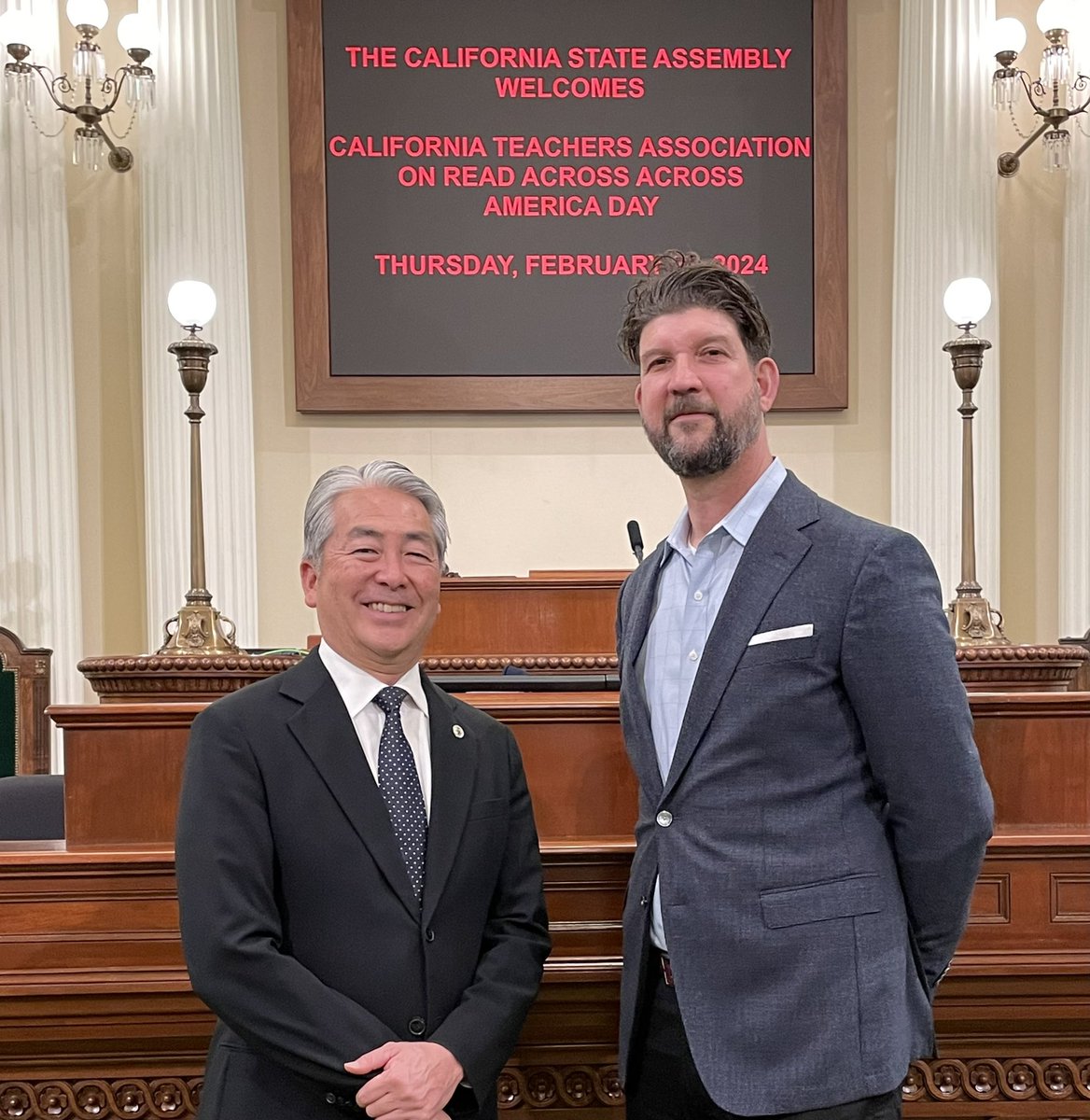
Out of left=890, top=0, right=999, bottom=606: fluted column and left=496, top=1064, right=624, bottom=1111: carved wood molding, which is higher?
left=890, top=0, right=999, bottom=606: fluted column

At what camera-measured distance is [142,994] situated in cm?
184

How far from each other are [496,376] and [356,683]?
419cm

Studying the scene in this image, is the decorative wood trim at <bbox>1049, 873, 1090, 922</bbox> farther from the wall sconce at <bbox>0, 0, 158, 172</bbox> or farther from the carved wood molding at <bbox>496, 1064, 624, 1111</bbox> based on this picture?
the wall sconce at <bbox>0, 0, 158, 172</bbox>

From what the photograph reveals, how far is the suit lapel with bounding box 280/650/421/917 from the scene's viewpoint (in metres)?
1.45

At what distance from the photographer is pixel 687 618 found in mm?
1517

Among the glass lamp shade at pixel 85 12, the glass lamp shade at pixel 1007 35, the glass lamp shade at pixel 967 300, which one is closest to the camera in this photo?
the glass lamp shade at pixel 967 300

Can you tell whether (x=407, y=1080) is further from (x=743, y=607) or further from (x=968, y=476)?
(x=968, y=476)

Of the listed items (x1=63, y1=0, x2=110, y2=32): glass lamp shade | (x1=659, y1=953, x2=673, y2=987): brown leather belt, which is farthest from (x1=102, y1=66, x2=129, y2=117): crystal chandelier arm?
(x1=659, y1=953, x2=673, y2=987): brown leather belt

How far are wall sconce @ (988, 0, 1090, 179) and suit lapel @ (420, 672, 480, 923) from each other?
486 centimetres

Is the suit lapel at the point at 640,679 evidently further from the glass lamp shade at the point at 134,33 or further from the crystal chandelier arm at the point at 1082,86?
the crystal chandelier arm at the point at 1082,86

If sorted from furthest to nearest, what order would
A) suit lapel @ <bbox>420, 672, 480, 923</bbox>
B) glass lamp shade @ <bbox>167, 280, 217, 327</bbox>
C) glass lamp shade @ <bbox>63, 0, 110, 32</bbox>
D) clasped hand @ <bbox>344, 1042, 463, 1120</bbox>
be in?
glass lamp shade @ <bbox>63, 0, 110, 32</bbox>, glass lamp shade @ <bbox>167, 280, 217, 327</bbox>, suit lapel @ <bbox>420, 672, 480, 923</bbox>, clasped hand @ <bbox>344, 1042, 463, 1120</bbox>

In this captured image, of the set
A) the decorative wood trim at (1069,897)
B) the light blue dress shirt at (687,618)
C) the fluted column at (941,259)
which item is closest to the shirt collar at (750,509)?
the light blue dress shirt at (687,618)

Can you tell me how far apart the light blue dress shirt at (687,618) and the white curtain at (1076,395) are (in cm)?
466

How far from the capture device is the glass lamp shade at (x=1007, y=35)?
5.50 metres
